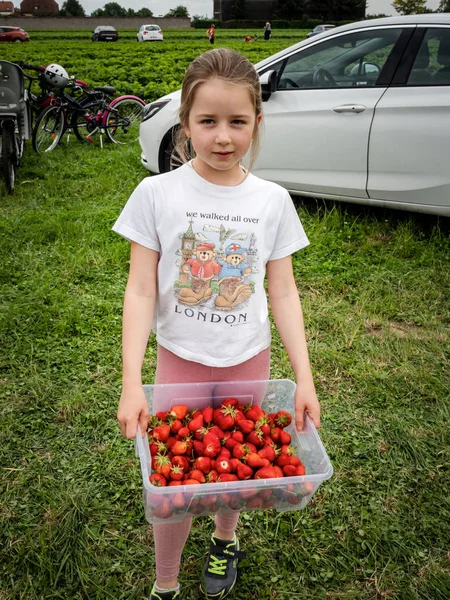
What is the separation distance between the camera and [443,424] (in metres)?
2.64

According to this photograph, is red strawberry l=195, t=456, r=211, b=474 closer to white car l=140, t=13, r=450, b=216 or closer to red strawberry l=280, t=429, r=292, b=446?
red strawberry l=280, t=429, r=292, b=446

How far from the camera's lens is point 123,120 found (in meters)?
8.20

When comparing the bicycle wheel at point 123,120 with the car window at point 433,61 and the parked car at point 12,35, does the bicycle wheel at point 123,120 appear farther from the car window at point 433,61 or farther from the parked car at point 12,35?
the parked car at point 12,35

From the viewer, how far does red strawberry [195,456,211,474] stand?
139 centimetres

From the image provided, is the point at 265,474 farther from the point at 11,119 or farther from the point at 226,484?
the point at 11,119

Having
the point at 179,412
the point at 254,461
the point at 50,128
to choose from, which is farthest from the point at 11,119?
the point at 254,461

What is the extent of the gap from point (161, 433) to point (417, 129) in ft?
11.4

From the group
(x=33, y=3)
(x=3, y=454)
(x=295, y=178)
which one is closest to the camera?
(x=3, y=454)

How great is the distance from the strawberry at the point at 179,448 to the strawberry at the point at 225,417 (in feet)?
0.43

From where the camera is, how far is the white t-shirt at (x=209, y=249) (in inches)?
57.4

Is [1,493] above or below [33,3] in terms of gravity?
below

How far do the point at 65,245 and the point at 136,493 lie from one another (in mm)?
2671

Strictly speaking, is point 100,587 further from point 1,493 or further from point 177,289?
point 177,289

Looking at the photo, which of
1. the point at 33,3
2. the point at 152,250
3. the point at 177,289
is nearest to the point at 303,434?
the point at 177,289
